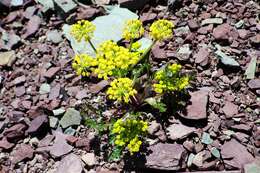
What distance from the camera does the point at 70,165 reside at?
424 centimetres

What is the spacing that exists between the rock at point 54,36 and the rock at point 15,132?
118 centimetres

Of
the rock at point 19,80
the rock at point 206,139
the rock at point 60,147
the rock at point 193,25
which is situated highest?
the rock at point 193,25

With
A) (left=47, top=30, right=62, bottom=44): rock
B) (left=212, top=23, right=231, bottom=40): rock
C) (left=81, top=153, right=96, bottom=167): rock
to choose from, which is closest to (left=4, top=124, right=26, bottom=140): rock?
(left=81, top=153, right=96, bottom=167): rock

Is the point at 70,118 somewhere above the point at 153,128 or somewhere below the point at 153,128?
below

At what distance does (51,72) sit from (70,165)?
1184 millimetres

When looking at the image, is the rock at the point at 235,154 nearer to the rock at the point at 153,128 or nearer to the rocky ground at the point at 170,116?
the rocky ground at the point at 170,116

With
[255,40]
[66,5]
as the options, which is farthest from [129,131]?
[66,5]

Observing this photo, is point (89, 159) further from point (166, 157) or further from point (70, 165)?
point (166, 157)

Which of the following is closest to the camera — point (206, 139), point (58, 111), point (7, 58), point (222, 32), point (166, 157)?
point (166, 157)

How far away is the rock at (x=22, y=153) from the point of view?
14.4 feet

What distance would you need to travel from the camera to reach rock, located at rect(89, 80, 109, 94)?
469 centimetres

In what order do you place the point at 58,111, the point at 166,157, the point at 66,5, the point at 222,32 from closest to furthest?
the point at 166,157 < the point at 58,111 < the point at 222,32 < the point at 66,5

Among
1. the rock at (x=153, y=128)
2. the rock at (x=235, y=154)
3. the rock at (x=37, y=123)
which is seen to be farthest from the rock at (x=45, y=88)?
the rock at (x=235, y=154)

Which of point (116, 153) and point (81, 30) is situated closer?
point (116, 153)
